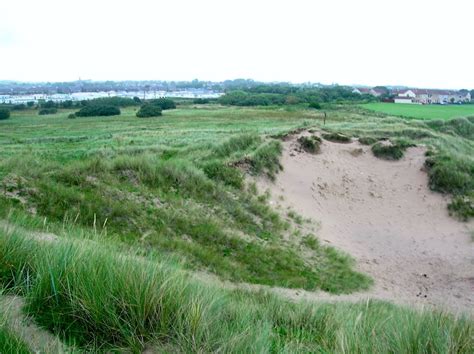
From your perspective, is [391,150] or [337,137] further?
[337,137]

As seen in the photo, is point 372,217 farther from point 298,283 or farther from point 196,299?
point 196,299

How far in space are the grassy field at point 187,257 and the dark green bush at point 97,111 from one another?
2031 inches

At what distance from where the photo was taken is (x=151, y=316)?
3.07m

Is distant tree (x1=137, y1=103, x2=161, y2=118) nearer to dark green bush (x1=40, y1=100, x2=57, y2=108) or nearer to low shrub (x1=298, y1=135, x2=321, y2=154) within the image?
dark green bush (x1=40, y1=100, x2=57, y2=108)

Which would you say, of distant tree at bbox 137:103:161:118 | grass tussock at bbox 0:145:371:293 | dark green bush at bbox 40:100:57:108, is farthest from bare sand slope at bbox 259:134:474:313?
dark green bush at bbox 40:100:57:108

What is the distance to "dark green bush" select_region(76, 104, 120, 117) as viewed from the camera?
66562 mm

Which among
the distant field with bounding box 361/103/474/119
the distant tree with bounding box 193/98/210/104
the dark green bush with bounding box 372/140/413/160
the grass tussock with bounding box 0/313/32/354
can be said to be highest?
the grass tussock with bounding box 0/313/32/354

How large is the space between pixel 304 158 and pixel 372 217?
433cm

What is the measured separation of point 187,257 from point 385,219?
988 centimetres

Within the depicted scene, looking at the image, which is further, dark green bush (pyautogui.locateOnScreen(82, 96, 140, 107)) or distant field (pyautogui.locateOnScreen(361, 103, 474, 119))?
dark green bush (pyautogui.locateOnScreen(82, 96, 140, 107))

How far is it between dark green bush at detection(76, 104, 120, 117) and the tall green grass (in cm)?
6724

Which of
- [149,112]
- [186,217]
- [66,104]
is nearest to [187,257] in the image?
[186,217]

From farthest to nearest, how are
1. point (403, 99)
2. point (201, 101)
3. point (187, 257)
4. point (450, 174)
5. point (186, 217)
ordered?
1. point (201, 101)
2. point (403, 99)
3. point (450, 174)
4. point (186, 217)
5. point (187, 257)

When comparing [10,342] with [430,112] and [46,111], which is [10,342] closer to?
[430,112]
